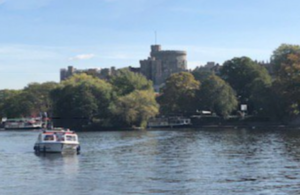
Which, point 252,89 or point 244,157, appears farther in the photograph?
point 252,89

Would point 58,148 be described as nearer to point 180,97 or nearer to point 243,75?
point 180,97

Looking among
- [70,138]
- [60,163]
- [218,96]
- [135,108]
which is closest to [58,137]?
[70,138]

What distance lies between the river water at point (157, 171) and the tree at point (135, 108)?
77.3 meters

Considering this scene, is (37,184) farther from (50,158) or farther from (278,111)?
(278,111)

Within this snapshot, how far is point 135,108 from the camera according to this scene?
6393 inches

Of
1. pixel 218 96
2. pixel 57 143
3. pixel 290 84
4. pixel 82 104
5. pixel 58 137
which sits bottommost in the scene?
pixel 57 143

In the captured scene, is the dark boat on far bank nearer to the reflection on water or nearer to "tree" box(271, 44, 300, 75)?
"tree" box(271, 44, 300, 75)

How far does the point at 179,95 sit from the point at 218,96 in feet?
50.6

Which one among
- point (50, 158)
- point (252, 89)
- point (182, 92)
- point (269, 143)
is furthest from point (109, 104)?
point (50, 158)

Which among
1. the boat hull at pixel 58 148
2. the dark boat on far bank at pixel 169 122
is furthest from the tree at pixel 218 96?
the boat hull at pixel 58 148

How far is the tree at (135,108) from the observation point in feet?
530

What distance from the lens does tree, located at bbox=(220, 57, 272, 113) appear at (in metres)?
175

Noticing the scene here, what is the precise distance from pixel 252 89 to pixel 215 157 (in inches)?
3847

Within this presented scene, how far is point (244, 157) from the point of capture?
68625 mm
